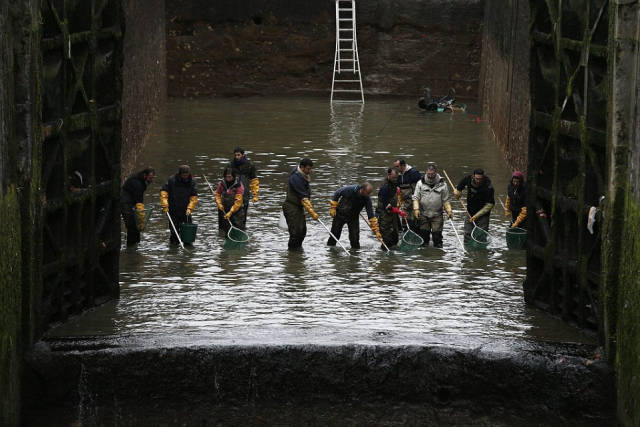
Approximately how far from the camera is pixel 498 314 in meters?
13.8

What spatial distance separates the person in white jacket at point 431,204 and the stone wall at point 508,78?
3780 mm

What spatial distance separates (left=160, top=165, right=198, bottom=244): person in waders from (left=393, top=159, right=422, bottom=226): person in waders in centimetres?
314

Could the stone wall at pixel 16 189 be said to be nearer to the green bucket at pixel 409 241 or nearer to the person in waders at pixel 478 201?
the green bucket at pixel 409 241

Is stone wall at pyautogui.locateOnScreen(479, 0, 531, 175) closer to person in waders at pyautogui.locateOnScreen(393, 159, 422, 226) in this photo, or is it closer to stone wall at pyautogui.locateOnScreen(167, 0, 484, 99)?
stone wall at pyautogui.locateOnScreen(167, 0, 484, 99)

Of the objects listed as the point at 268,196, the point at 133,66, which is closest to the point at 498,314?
the point at 268,196

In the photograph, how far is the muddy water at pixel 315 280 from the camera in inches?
515

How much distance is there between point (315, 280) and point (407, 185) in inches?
130

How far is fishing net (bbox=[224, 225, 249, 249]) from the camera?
1698cm

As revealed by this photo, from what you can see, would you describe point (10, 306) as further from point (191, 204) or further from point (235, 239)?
point (191, 204)

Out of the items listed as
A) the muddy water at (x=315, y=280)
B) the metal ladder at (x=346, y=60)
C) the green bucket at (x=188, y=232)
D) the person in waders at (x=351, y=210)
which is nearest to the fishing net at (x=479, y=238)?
the muddy water at (x=315, y=280)

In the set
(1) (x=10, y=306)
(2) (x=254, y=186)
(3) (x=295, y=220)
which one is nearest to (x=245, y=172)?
(2) (x=254, y=186)

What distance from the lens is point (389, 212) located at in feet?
57.8

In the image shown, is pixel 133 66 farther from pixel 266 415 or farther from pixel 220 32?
pixel 266 415

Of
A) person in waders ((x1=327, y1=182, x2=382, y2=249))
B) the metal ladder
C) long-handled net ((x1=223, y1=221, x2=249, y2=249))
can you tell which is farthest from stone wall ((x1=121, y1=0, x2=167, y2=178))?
person in waders ((x1=327, y1=182, x2=382, y2=249))
